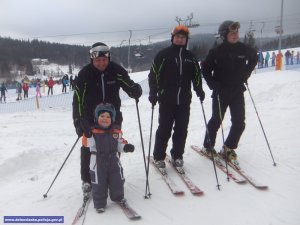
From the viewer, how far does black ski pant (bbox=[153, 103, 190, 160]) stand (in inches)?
201

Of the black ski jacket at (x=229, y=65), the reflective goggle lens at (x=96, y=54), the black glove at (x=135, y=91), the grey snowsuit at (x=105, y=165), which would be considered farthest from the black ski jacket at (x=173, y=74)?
the grey snowsuit at (x=105, y=165)

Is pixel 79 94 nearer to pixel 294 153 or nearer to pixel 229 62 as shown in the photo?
pixel 229 62

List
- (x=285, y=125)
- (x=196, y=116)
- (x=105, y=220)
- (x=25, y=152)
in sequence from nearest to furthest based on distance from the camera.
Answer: (x=105, y=220)
(x=25, y=152)
(x=285, y=125)
(x=196, y=116)

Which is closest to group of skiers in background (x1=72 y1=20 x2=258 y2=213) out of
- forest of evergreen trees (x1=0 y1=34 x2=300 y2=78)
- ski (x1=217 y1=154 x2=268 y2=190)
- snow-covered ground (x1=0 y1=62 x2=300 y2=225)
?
ski (x1=217 y1=154 x2=268 y2=190)

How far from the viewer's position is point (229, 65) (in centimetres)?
535

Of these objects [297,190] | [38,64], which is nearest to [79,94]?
[297,190]

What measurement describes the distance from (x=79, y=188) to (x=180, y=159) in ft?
5.24

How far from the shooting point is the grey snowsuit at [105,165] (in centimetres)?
415

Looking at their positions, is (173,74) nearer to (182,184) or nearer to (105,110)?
Answer: (105,110)

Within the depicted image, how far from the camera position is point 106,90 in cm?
451

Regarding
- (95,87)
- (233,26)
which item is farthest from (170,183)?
(233,26)

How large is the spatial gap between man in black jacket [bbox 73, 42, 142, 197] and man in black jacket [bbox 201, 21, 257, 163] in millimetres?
1511

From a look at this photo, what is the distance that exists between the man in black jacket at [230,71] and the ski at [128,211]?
5.82 feet

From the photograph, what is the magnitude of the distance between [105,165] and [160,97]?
141 cm
